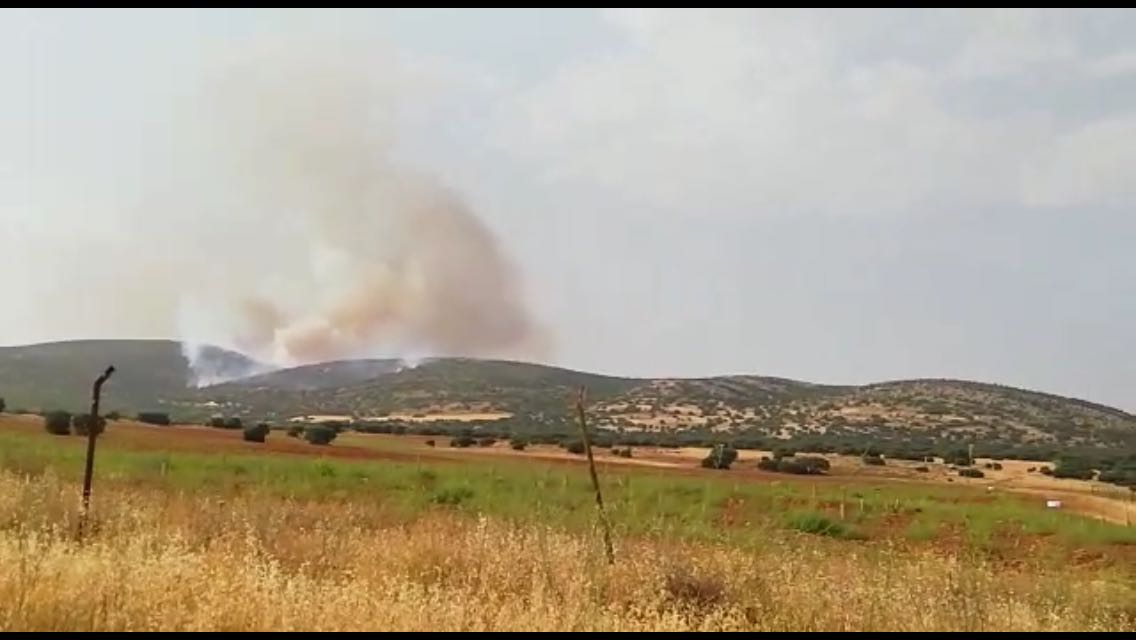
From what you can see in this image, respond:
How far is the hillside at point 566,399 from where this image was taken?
10412 cm

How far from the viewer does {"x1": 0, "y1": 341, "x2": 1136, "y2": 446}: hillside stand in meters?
104

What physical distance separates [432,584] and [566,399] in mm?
117743

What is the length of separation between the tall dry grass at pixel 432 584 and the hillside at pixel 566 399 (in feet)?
281

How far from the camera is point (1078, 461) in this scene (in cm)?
6519

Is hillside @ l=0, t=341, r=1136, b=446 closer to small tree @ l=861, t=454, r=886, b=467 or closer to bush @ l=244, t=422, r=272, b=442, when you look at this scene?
small tree @ l=861, t=454, r=886, b=467

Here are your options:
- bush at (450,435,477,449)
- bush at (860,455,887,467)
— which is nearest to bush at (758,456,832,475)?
bush at (860,455,887,467)

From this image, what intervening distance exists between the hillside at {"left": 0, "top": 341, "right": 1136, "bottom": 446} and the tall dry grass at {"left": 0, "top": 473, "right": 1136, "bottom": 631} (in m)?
85.5

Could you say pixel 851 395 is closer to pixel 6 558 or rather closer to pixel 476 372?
pixel 476 372

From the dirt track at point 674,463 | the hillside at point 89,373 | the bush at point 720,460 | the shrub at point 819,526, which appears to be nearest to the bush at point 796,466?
the dirt track at point 674,463

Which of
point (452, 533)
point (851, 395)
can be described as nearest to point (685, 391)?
point (851, 395)

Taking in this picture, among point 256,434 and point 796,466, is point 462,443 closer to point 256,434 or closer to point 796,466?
point 256,434

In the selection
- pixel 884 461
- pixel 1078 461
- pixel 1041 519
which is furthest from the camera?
pixel 1078 461
